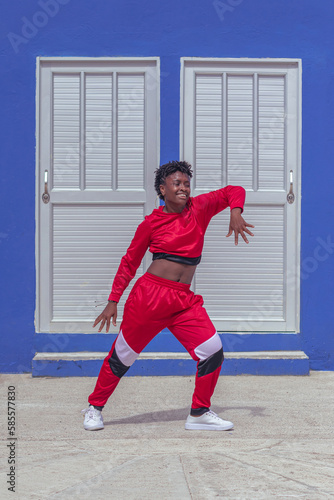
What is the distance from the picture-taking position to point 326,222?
5.58 m

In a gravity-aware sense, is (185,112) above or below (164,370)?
above

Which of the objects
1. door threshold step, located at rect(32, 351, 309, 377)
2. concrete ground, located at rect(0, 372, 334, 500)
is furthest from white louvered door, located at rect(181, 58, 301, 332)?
concrete ground, located at rect(0, 372, 334, 500)

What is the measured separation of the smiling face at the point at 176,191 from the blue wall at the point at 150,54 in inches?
59.5

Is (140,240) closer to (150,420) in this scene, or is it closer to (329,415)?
(150,420)

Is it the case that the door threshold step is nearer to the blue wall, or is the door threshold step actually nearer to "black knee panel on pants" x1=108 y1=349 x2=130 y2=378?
the blue wall

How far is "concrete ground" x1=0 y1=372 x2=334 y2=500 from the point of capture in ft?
9.96

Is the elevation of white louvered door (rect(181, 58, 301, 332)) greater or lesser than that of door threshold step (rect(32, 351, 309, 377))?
greater

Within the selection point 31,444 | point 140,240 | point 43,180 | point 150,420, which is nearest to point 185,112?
point 43,180

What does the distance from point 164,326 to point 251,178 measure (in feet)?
6.74

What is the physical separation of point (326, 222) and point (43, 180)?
2.39 m

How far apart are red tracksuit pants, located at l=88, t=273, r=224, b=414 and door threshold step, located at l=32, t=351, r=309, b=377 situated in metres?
1.33

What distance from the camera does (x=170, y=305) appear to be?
13.1ft

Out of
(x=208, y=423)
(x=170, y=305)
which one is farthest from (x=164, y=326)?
(x=208, y=423)

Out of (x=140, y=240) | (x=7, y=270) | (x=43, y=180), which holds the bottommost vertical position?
(x=7, y=270)
